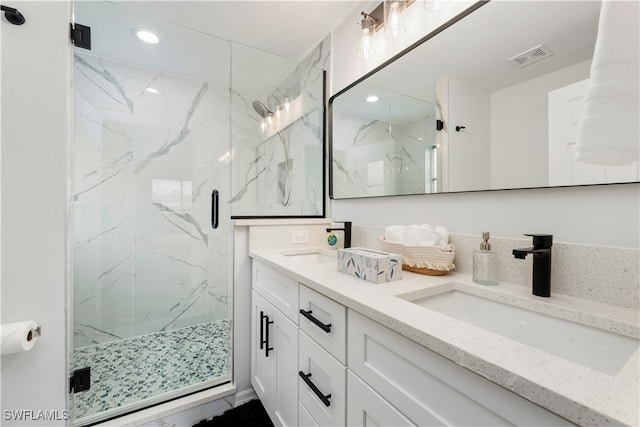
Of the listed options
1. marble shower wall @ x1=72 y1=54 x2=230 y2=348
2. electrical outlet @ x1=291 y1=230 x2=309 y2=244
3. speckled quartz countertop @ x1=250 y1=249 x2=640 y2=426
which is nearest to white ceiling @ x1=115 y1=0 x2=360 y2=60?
marble shower wall @ x1=72 y1=54 x2=230 y2=348

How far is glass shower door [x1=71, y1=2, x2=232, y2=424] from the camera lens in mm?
1435

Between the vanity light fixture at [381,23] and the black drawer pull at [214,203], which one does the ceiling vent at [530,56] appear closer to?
the vanity light fixture at [381,23]

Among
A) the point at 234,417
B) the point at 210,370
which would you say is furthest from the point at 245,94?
the point at 234,417

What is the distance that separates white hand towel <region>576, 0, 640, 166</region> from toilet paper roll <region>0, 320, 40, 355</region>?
63.0 inches

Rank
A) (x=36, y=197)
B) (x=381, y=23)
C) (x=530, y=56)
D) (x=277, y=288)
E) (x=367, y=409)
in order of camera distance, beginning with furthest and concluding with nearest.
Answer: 1. (x=381, y=23)
2. (x=277, y=288)
3. (x=36, y=197)
4. (x=530, y=56)
5. (x=367, y=409)

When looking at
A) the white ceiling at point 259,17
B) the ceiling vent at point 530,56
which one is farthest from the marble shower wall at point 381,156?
the white ceiling at point 259,17

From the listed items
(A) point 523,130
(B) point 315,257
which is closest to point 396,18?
(A) point 523,130

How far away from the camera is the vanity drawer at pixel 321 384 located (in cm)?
74

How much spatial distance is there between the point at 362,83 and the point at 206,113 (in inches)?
43.3

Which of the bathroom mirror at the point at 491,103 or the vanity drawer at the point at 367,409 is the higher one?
the bathroom mirror at the point at 491,103

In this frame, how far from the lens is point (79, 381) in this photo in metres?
1.13

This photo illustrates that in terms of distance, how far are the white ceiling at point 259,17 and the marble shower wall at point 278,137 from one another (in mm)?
142

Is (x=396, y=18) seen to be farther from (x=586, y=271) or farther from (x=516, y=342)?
(x=516, y=342)

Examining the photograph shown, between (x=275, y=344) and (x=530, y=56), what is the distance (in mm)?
1393
